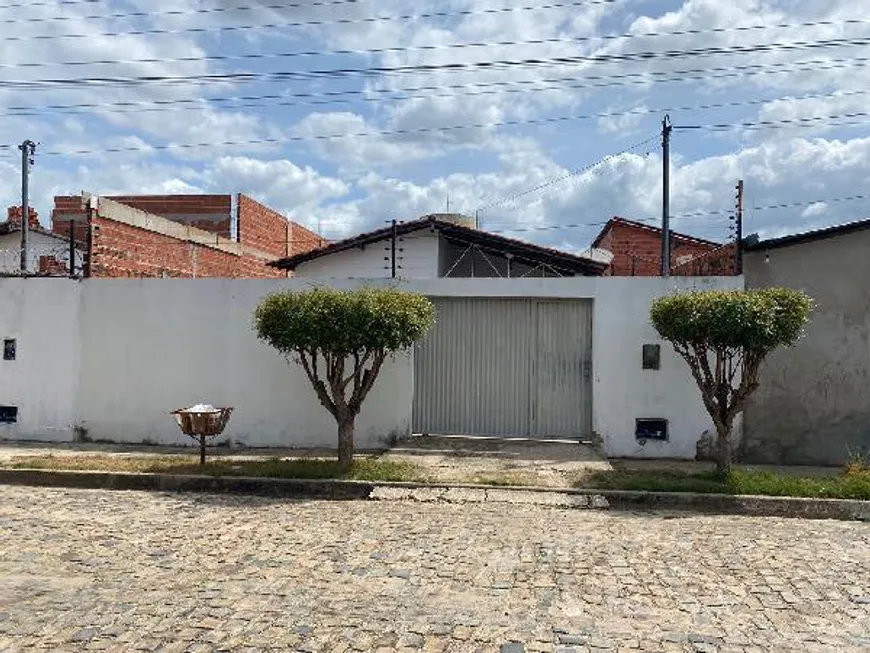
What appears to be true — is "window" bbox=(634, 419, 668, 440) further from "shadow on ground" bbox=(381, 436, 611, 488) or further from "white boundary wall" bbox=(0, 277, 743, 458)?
"shadow on ground" bbox=(381, 436, 611, 488)

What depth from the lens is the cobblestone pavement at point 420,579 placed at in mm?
4832

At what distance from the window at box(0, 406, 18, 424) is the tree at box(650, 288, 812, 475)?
10.0m

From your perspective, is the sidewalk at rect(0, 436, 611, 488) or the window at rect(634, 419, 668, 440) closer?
the sidewalk at rect(0, 436, 611, 488)

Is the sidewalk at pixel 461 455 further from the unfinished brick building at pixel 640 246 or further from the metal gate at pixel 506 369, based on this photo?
the unfinished brick building at pixel 640 246

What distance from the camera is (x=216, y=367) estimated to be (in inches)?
469

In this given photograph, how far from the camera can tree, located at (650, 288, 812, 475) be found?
8.98 meters

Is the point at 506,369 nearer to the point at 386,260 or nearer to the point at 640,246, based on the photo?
the point at 386,260

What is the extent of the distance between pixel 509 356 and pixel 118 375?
6.17 metres

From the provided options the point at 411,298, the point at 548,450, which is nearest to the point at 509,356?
the point at 548,450

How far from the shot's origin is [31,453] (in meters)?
11.0

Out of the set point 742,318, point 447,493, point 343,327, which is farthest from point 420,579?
point 742,318

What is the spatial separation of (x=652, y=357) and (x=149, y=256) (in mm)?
10840

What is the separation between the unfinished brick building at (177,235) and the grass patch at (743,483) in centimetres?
880

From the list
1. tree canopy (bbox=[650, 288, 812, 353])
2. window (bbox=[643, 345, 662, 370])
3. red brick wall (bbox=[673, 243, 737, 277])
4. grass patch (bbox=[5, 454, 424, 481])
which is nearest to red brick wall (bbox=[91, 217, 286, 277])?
grass patch (bbox=[5, 454, 424, 481])
